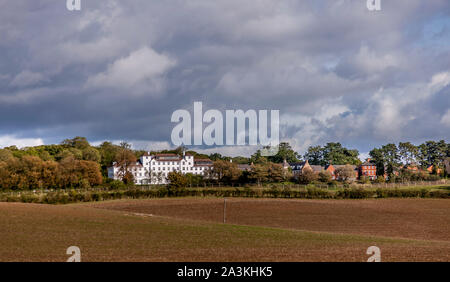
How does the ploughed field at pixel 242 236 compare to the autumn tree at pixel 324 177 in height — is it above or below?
below

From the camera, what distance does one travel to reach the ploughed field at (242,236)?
19.7 m

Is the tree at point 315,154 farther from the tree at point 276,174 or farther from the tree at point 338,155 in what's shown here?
the tree at point 276,174

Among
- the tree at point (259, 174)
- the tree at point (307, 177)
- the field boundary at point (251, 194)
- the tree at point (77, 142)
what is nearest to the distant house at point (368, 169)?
the tree at point (307, 177)

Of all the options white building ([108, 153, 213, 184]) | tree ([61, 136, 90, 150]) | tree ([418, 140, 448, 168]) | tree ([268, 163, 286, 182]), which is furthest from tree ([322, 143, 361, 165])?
tree ([61, 136, 90, 150])

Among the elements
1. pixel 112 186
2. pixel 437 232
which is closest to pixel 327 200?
pixel 437 232

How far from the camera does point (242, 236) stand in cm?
2944

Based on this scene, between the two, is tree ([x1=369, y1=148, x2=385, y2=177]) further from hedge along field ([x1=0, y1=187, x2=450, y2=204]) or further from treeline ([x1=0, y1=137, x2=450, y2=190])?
hedge along field ([x1=0, y1=187, x2=450, y2=204])

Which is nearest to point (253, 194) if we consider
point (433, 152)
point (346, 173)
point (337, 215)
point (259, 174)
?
point (337, 215)

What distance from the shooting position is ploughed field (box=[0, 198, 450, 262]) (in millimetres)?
19719

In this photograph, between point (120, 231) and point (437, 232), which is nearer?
point (120, 231)
